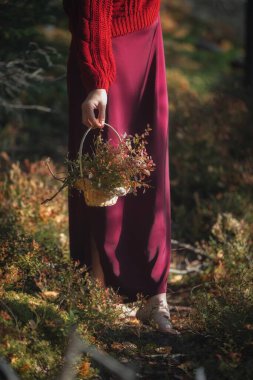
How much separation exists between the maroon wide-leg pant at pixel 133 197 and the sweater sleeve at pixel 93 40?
164 millimetres

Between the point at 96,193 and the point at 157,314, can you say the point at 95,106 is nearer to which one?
the point at 96,193

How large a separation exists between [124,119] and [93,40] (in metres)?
0.52

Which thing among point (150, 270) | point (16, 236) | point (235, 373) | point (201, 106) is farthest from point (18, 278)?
point (201, 106)

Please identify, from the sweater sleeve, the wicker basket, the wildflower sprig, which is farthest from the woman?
the wicker basket

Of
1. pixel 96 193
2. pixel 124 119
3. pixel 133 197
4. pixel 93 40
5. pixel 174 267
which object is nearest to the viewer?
pixel 96 193

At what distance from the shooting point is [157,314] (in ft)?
12.1

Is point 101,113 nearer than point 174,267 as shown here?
Yes

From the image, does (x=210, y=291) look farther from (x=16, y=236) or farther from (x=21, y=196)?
(x=21, y=196)

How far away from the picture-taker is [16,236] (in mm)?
4059

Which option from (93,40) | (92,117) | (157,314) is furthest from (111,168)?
(157,314)

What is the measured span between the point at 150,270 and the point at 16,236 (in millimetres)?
933

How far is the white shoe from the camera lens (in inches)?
143

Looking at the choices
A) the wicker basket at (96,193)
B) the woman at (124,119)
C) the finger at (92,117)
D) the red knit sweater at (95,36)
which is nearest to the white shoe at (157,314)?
the woman at (124,119)

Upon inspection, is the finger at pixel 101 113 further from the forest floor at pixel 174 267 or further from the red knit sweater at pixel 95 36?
the forest floor at pixel 174 267
